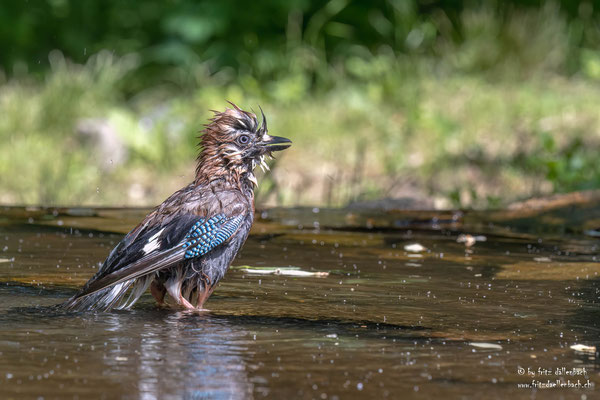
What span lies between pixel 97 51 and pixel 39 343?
12977 millimetres

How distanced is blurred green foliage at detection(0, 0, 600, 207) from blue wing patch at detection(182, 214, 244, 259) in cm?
435

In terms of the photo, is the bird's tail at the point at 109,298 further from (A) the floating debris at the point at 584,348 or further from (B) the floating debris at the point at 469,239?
(B) the floating debris at the point at 469,239

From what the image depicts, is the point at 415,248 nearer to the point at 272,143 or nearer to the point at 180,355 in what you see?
the point at 272,143

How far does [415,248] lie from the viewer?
273 inches

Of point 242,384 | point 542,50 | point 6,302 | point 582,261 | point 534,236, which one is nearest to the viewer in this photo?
point 242,384

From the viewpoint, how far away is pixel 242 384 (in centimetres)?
345

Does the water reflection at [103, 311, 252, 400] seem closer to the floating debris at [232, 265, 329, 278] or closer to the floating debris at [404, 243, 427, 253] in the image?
the floating debris at [232, 265, 329, 278]

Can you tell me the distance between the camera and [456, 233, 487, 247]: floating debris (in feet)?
23.5

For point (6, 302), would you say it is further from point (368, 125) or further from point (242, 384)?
point (368, 125)

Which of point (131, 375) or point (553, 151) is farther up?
point (553, 151)

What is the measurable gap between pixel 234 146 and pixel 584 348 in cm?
235

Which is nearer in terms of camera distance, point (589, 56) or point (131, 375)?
point (131, 375)

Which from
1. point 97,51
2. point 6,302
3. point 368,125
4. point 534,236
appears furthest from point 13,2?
point 6,302

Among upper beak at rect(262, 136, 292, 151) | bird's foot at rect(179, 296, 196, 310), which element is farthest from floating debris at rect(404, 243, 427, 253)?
bird's foot at rect(179, 296, 196, 310)
